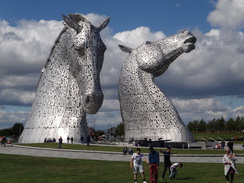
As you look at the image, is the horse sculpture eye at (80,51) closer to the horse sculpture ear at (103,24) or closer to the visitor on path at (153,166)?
the horse sculpture ear at (103,24)

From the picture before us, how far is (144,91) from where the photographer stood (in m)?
32.3

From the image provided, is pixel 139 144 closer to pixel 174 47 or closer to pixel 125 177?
pixel 174 47

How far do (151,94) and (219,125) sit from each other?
60340 mm

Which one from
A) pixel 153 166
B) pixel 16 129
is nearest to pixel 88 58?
pixel 153 166

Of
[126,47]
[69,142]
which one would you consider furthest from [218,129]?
[69,142]

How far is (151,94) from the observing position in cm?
3198

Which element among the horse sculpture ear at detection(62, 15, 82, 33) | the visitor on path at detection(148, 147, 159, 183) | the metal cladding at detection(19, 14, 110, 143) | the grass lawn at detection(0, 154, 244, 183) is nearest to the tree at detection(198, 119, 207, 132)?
the metal cladding at detection(19, 14, 110, 143)

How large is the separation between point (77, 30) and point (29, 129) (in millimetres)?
8294

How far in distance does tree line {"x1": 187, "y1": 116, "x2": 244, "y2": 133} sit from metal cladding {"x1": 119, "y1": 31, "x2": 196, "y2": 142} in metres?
50.9

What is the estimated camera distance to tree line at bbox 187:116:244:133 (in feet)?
264

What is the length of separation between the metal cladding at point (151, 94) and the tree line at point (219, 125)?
2003 inches

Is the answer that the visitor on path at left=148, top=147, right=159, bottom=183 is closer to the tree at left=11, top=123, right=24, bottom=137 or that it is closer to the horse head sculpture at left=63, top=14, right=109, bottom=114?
the horse head sculpture at left=63, top=14, right=109, bottom=114

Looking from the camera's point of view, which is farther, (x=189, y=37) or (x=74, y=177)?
(x=189, y=37)

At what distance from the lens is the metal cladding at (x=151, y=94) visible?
31.3 m
